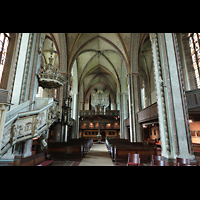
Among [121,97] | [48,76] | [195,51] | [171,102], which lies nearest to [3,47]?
[48,76]

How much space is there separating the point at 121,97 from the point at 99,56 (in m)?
7.02

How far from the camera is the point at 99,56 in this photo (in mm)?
19062

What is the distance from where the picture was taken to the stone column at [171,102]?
5.00 metres

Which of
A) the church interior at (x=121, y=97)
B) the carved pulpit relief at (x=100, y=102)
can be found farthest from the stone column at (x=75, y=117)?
the carved pulpit relief at (x=100, y=102)

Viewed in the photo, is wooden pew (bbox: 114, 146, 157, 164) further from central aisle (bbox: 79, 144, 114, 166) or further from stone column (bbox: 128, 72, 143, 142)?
stone column (bbox: 128, 72, 143, 142)

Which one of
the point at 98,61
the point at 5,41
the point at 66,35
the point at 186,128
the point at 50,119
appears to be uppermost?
the point at 98,61

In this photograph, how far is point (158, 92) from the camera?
599 centimetres

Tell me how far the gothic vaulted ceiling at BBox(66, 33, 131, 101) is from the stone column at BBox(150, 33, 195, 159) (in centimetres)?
728

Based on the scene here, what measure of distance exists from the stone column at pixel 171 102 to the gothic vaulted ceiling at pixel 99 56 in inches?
286

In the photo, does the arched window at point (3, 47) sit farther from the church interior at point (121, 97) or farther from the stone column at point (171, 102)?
the stone column at point (171, 102)

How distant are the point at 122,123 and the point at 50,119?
15561 mm

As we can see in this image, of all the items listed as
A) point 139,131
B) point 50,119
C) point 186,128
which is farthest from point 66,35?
point 186,128

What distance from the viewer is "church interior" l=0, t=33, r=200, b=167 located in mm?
4543
